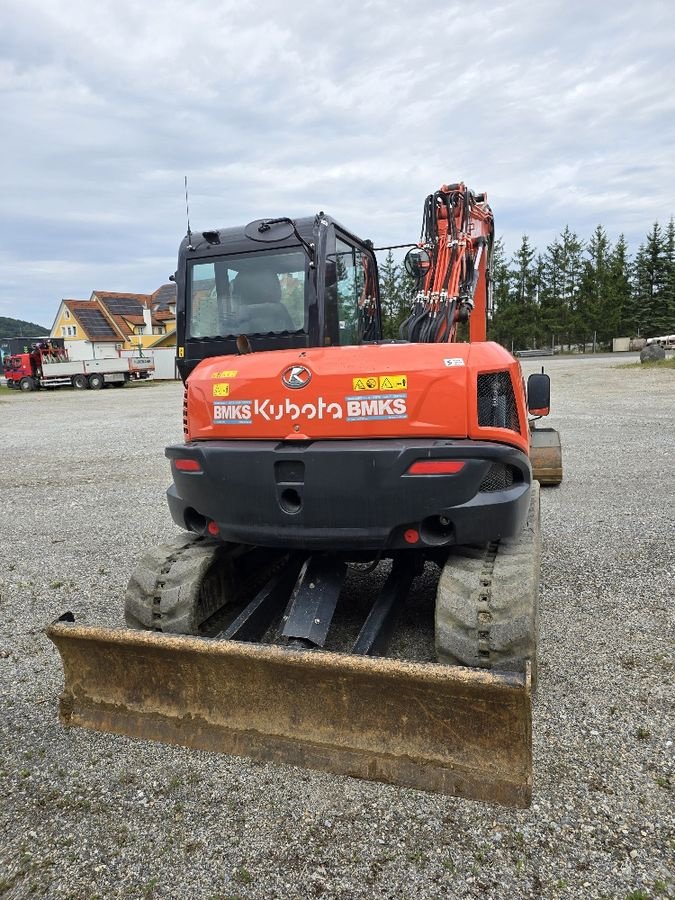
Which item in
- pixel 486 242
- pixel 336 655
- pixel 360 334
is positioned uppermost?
pixel 486 242

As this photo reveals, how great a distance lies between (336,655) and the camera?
2648 mm

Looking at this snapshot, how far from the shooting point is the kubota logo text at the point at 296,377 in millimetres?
3217

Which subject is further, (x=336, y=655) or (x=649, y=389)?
(x=649, y=389)

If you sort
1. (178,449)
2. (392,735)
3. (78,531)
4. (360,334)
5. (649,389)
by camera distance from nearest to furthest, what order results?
(392,735)
(178,449)
(360,334)
(78,531)
(649,389)

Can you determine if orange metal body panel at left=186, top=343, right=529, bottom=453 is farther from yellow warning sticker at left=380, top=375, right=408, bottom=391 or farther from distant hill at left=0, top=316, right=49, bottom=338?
distant hill at left=0, top=316, right=49, bottom=338

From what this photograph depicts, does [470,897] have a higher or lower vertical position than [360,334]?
lower

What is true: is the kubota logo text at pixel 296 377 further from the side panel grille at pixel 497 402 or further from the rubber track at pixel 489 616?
the rubber track at pixel 489 616

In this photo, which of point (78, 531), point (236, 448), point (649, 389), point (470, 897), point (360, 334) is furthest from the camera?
point (649, 389)

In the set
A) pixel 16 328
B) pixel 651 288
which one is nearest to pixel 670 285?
pixel 651 288

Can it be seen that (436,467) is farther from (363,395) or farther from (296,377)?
(296,377)

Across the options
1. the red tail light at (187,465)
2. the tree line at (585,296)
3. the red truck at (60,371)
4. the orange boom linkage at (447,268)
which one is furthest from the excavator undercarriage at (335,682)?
the tree line at (585,296)

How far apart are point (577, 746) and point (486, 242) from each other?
202 inches

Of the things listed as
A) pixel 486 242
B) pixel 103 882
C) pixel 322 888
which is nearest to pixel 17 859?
pixel 103 882

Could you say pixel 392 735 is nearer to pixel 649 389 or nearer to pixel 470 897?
pixel 470 897
